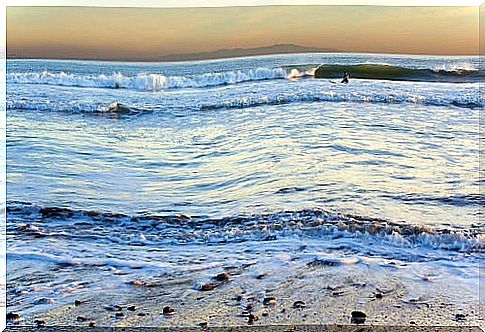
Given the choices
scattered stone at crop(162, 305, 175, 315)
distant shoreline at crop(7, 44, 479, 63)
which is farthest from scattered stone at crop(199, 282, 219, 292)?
distant shoreline at crop(7, 44, 479, 63)

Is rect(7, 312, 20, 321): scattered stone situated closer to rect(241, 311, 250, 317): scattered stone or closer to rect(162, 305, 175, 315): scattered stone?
rect(162, 305, 175, 315): scattered stone

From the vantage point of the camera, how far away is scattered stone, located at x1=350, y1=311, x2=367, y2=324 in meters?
3.37

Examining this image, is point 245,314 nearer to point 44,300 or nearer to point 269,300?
point 269,300

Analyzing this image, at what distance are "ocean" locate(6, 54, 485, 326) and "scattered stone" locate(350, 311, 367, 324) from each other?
124mm

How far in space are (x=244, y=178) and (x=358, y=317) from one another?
889mm

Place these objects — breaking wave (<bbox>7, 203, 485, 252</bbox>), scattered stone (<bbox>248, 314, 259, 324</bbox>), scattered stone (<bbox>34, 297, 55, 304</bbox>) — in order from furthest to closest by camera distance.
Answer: breaking wave (<bbox>7, 203, 485, 252</bbox>)
scattered stone (<bbox>34, 297, 55, 304</bbox>)
scattered stone (<bbox>248, 314, 259, 324</bbox>)

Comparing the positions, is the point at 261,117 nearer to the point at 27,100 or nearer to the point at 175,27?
the point at 175,27

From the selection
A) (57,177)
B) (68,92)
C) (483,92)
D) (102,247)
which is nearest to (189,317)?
(102,247)

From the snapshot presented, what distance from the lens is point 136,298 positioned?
137 inches

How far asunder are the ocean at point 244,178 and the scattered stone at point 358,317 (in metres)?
0.12

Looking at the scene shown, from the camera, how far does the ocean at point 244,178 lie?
3.54 meters

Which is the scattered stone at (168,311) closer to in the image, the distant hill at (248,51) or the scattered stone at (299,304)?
the scattered stone at (299,304)

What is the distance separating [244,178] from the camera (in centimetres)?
369

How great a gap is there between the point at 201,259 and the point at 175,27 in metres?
1.18
